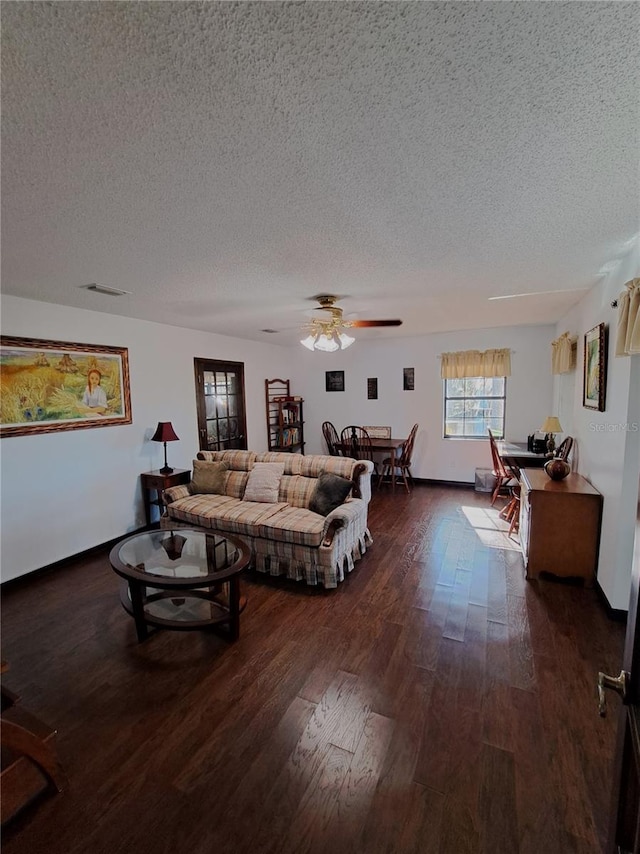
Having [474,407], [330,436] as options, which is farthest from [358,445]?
[474,407]

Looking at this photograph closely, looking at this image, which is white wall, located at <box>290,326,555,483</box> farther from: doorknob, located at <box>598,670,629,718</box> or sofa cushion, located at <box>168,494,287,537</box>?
doorknob, located at <box>598,670,629,718</box>

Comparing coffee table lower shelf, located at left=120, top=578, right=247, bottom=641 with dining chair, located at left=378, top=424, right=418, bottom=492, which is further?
dining chair, located at left=378, top=424, right=418, bottom=492

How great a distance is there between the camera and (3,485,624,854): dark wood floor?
1.35 meters

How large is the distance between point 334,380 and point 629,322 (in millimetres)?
4895

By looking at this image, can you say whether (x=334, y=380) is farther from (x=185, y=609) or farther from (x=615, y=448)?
(x=185, y=609)

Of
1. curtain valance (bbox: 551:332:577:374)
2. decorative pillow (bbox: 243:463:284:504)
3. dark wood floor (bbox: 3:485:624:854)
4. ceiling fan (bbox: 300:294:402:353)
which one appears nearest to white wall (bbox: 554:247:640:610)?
dark wood floor (bbox: 3:485:624:854)

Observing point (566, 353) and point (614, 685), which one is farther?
point (566, 353)

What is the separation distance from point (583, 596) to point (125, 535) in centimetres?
436

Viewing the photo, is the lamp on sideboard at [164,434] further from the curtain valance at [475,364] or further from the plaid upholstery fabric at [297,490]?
the curtain valance at [475,364]

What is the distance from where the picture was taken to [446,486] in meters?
5.84

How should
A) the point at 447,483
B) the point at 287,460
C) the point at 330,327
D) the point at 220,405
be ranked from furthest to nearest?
the point at 447,483 → the point at 220,405 → the point at 287,460 → the point at 330,327

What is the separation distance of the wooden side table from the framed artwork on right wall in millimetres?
4059

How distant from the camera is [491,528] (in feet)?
13.4

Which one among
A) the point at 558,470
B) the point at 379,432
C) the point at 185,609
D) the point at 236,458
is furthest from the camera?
the point at 379,432
